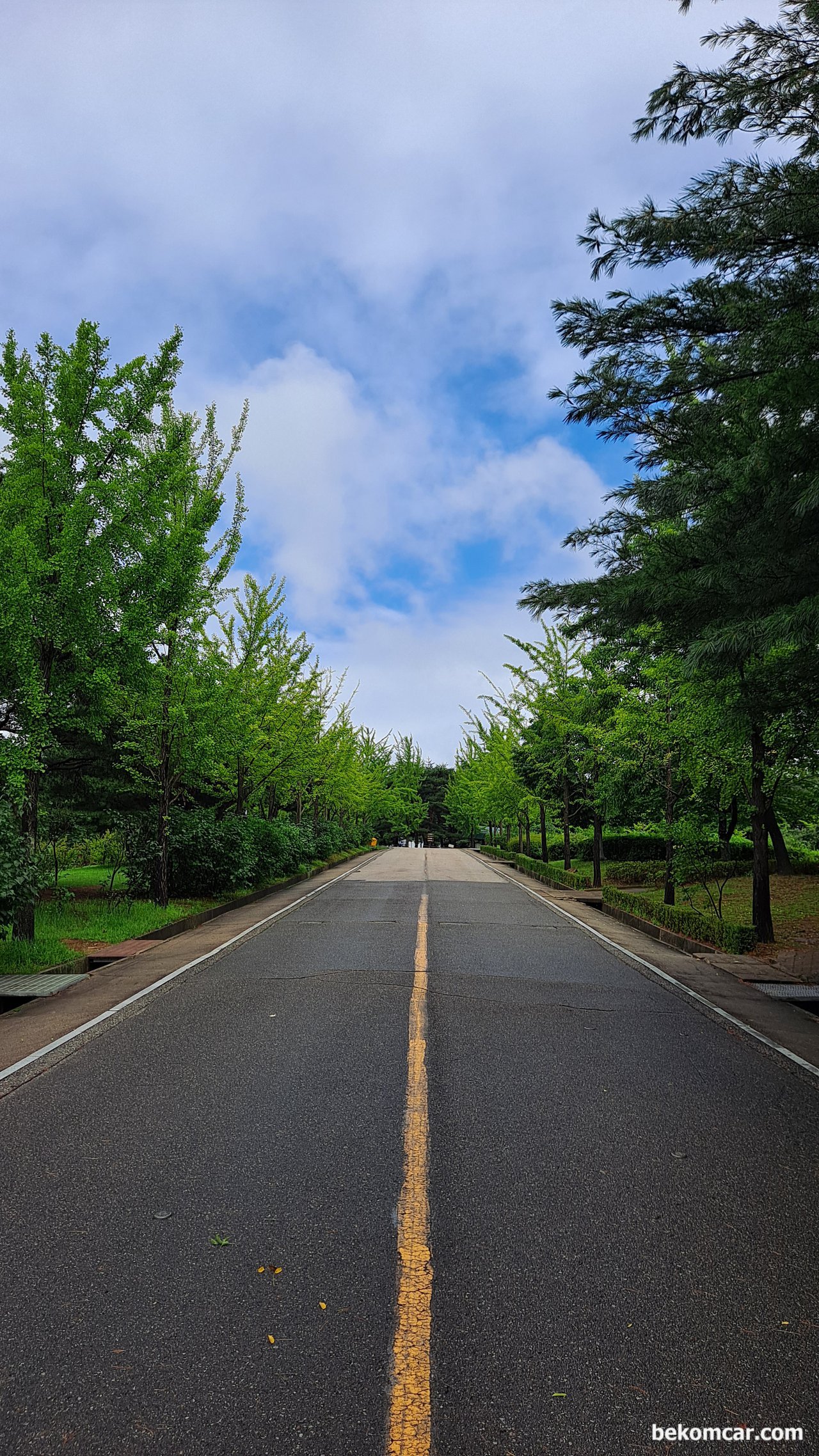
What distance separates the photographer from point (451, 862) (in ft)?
131

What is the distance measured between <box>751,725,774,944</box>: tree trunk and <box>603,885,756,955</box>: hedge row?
0.31m

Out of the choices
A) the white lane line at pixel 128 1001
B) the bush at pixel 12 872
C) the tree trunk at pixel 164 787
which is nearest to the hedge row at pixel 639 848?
the tree trunk at pixel 164 787

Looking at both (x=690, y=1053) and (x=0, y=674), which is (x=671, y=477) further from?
(x=0, y=674)

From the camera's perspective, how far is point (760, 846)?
12711 mm

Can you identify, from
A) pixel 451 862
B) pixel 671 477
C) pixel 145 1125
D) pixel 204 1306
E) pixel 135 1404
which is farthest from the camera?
pixel 451 862

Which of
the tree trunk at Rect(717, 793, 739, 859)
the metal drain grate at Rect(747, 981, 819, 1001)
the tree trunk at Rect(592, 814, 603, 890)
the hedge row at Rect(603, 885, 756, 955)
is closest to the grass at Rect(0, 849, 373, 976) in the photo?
the metal drain grate at Rect(747, 981, 819, 1001)

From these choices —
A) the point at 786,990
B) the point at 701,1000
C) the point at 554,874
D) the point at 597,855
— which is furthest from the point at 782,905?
the point at 701,1000

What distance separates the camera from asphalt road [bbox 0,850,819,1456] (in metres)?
2.39

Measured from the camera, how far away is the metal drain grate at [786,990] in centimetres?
881

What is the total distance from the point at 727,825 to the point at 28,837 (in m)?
24.2

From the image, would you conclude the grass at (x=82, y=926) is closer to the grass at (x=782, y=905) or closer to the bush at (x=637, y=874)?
the grass at (x=782, y=905)

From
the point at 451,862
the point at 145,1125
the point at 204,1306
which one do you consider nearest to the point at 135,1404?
the point at 204,1306

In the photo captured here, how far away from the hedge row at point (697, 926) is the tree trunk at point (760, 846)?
31cm

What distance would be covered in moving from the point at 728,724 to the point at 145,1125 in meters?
7.52
